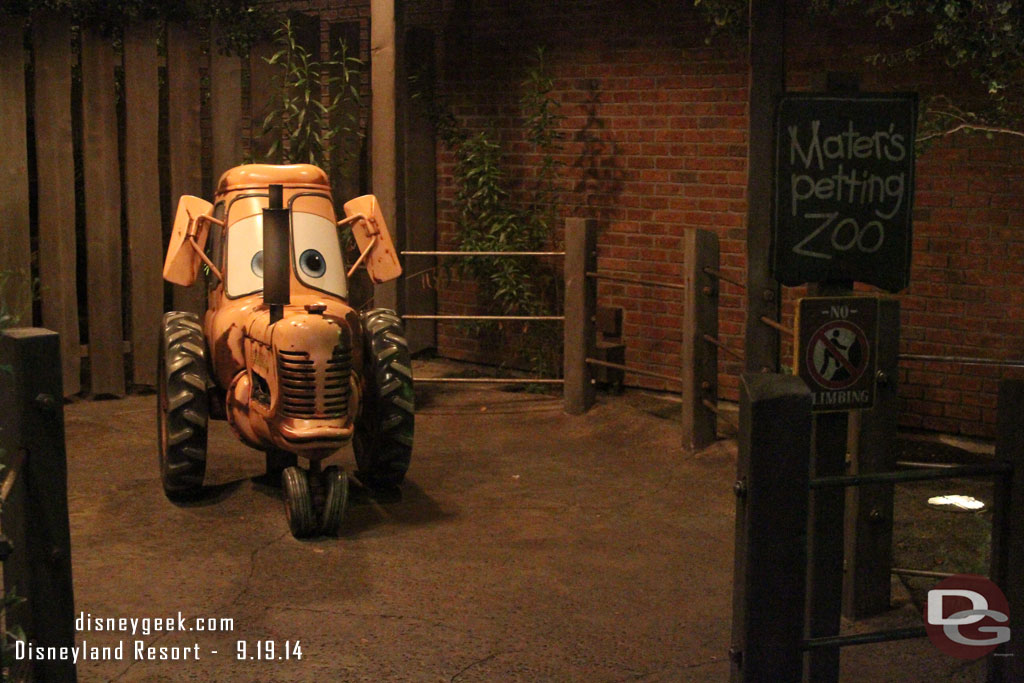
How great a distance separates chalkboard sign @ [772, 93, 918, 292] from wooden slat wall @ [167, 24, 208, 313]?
6.07 m

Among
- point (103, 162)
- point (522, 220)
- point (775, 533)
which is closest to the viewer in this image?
point (775, 533)

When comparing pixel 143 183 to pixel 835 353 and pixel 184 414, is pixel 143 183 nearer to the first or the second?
pixel 184 414

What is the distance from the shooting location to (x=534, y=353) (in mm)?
9836

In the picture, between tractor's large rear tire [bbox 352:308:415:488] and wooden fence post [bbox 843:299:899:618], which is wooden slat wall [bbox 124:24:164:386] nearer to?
tractor's large rear tire [bbox 352:308:415:488]

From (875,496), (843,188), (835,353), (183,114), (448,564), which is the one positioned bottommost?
(448,564)

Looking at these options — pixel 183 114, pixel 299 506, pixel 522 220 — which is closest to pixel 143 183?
pixel 183 114

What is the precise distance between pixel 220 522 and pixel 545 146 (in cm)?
437

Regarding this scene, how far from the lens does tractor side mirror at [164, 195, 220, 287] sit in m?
6.77

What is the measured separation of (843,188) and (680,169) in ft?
17.2

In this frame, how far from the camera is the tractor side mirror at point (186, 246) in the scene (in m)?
6.77

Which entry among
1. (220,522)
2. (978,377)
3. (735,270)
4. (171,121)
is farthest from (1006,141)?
(171,121)

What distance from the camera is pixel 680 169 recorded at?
9148 millimetres

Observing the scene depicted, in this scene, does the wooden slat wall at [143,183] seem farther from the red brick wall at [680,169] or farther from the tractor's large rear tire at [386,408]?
the tractor's large rear tire at [386,408]

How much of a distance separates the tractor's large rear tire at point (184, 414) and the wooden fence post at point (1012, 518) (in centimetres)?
404
